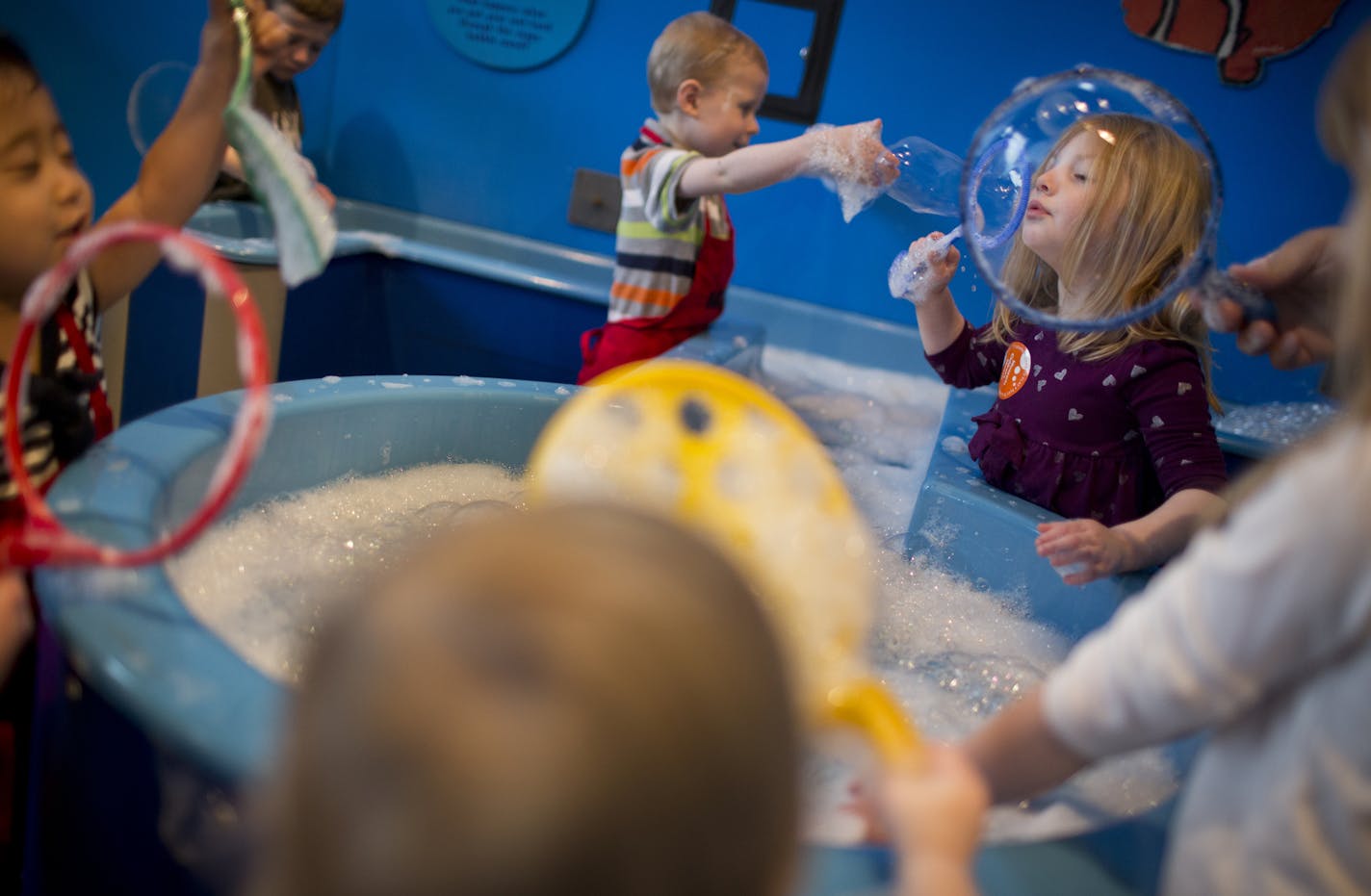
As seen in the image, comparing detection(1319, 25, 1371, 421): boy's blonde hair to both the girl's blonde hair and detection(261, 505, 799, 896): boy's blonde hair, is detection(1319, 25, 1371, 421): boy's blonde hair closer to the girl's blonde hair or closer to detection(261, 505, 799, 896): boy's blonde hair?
detection(261, 505, 799, 896): boy's blonde hair

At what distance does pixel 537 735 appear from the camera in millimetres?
280

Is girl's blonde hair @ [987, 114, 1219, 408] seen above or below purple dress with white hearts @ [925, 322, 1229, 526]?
above

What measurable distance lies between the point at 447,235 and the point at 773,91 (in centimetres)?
90

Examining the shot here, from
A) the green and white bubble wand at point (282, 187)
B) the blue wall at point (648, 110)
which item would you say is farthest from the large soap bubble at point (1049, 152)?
the blue wall at point (648, 110)

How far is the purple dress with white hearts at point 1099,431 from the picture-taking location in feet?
3.90

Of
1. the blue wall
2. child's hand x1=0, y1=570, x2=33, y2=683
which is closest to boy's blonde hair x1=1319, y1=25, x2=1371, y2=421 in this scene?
child's hand x1=0, y1=570, x2=33, y2=683

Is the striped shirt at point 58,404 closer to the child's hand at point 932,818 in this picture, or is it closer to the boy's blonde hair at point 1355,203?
the child's hand at point 932,818

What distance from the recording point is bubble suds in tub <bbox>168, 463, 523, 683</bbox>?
85 cm

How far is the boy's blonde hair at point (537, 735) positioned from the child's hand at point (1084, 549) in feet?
2.44

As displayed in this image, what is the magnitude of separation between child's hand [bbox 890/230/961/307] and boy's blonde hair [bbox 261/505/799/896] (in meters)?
1.12

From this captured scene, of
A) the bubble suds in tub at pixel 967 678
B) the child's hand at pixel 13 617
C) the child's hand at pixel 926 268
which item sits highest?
the child's hand at pixel 926 268

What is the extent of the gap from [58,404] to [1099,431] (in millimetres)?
1147

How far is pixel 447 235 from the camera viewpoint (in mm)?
2541

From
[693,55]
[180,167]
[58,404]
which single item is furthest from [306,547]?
[693,55]
